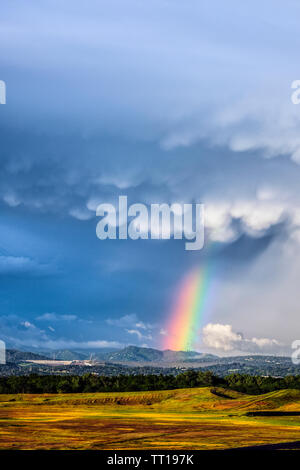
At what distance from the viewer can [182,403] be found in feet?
646

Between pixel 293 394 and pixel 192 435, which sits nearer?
pixel 192 435

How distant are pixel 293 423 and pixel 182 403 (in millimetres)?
76786
